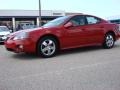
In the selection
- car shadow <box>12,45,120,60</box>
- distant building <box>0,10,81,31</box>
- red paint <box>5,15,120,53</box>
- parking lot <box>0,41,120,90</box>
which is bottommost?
parking lot <box>0,41,120,90</box>

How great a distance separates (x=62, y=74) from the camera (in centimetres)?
600

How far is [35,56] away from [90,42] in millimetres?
2077

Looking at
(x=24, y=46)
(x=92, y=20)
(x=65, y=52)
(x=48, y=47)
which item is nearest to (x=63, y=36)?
(x=48, y=47)

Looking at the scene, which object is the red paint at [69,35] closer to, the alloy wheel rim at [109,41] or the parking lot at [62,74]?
the alloy wheel rim at [109,41]

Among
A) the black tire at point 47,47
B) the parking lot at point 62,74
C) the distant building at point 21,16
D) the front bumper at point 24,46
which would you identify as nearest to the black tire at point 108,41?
the parking lot at point 62,74

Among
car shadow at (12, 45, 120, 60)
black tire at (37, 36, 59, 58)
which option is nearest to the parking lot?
black tire at (37, 36, 59, 58)

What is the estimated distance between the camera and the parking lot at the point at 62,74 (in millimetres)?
5082

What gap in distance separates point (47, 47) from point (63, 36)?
2.28 feet

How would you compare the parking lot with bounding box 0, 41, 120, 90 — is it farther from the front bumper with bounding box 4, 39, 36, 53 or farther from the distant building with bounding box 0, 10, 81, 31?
the distant building with bounding box 0, 10, 81, 31

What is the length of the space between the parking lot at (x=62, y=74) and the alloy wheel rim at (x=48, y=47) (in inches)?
15.2

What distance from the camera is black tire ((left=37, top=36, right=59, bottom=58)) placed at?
851cm

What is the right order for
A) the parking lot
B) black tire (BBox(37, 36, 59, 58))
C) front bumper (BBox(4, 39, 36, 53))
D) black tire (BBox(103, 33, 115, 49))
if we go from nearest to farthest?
the parking lot, front bumper (BBox(4, 39, 36, 53)), black tire (BBox(37, 36, 59, 58)), black tire (BBox(103, 33, 115, 49))

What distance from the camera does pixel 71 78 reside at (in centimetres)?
561

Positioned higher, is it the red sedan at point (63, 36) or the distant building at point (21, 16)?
the distant building at point (21, 16)
